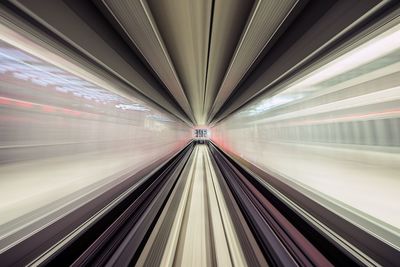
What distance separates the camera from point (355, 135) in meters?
1.02

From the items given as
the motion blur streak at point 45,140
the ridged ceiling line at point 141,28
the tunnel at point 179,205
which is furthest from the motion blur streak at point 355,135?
the motion blur streak at point 45,140

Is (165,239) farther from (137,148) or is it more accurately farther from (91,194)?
(137,148)

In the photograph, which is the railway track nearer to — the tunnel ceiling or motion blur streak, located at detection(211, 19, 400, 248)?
motion blur streak, located at detection(211, 19, 400, 248)

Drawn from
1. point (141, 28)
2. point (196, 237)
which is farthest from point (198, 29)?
point (196, 237)

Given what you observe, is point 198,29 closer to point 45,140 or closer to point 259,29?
point 259,29

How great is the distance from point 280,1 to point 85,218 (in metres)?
2.00

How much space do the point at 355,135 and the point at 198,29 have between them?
144cm

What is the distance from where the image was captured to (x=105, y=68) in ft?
4.61

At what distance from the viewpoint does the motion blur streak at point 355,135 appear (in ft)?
2.66

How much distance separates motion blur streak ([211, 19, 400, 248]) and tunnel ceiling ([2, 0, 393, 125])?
0.18m

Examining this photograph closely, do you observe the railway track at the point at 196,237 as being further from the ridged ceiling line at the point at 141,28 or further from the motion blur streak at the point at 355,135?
the ridged ceiling line at the point at 141,28

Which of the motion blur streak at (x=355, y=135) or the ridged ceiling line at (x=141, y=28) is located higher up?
the ridged ceiling line at (x=141, y=28)

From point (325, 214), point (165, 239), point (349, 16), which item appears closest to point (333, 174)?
point (325, 214)

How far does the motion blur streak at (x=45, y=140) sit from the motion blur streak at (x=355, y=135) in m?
1.86
